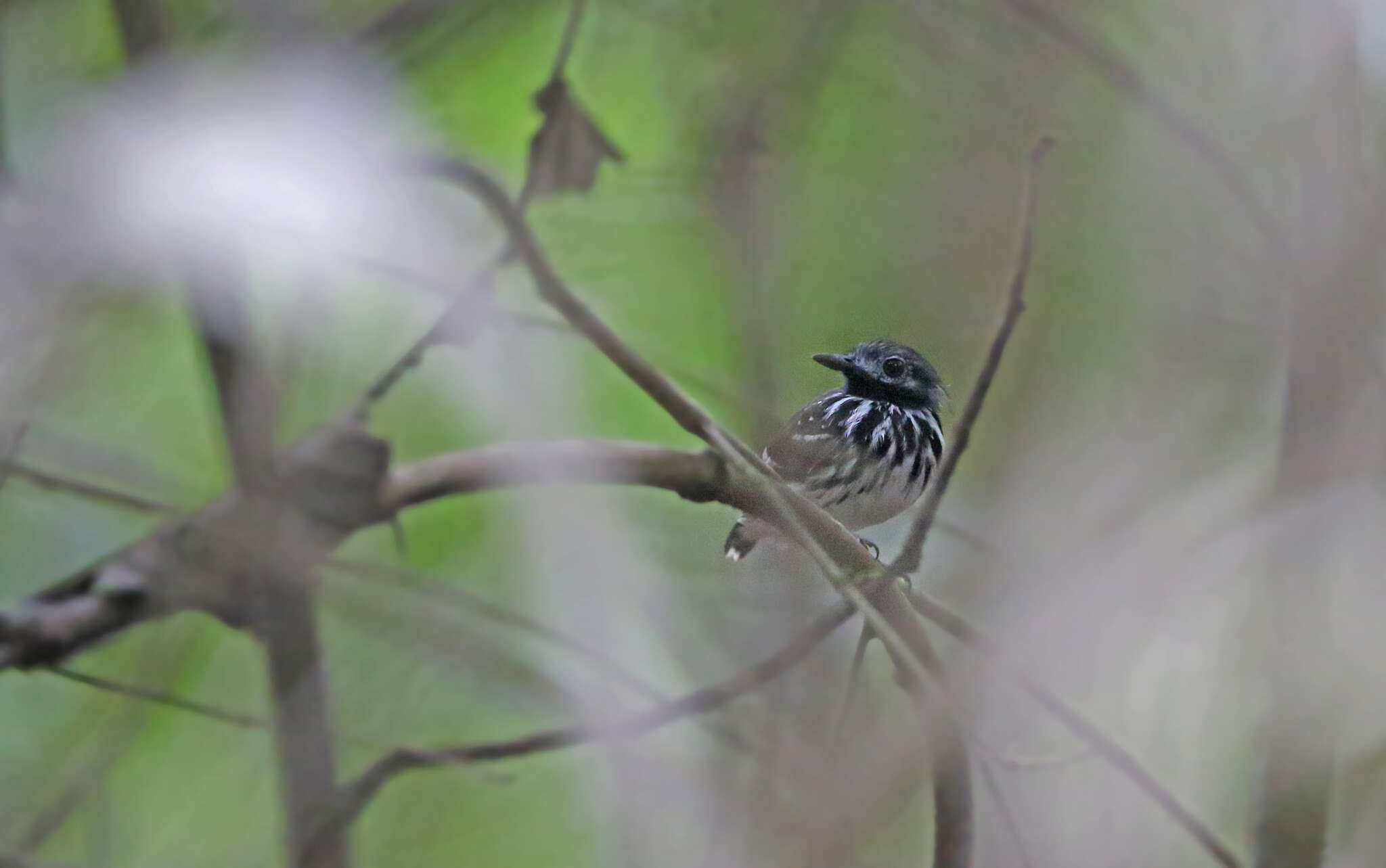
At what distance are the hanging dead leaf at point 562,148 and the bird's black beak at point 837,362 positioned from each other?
0.19m

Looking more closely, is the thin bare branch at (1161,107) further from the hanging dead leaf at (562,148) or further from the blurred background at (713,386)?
the hanging dead leaf at (562,148)

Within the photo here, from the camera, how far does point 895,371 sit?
497mm

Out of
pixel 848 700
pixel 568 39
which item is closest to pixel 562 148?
pixel 568 39

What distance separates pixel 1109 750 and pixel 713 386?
250 mm

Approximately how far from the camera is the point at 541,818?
519mm

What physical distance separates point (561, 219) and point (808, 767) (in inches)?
11.8

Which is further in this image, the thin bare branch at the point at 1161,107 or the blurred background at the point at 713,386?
the thin bare branch at the point at 1161,107

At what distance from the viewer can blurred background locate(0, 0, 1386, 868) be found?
52 centimetres

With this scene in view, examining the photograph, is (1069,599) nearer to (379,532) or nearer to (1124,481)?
(1124,481)

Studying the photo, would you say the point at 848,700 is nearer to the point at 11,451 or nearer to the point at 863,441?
the point at 863,441

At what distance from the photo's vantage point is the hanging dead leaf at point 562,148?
604 millimetres

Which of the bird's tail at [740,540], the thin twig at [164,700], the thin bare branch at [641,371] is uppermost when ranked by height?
the thin bare branch at [641,371]

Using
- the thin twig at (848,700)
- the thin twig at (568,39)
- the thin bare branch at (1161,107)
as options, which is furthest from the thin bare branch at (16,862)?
the thin bare branch at (1161,107)

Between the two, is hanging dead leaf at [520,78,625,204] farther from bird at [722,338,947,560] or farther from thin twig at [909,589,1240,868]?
thin twig at [909,589,1240,868]
